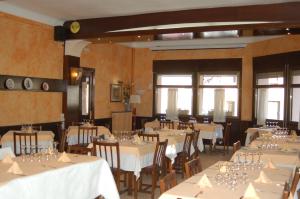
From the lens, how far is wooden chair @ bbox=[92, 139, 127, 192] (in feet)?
18.1

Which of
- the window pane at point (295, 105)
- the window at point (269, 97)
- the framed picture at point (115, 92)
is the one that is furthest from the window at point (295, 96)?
the framed picture at point (115, 92)

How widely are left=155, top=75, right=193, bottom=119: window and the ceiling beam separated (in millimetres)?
4832

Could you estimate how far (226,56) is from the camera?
1286 centimetres

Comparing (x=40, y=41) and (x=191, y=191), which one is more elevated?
(x=40, y=41)

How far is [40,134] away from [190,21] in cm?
429

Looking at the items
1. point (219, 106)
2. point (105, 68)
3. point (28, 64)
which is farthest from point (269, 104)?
point (28, 64)

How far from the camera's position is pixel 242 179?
351cm

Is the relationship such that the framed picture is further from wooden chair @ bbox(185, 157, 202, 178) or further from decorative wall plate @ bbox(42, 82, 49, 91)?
wooden chair @ bbox(185, 157, 202, 178)

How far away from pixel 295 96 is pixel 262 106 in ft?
4.56

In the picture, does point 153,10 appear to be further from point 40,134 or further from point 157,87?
point 157,87

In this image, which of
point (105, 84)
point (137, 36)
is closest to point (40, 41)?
point (137, 36)

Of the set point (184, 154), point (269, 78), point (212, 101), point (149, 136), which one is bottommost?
point (184, 154)

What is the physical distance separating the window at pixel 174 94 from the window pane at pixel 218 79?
1.65 ft

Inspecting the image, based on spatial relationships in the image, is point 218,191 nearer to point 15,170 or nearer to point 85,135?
point 15,170
